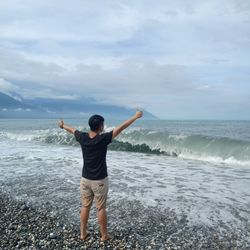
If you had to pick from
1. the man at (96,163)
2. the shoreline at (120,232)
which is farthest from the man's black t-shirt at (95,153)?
the shoreline at (120,232)

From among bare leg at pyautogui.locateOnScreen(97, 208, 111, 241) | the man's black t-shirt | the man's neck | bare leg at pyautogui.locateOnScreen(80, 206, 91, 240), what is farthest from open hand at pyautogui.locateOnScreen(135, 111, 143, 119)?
bare leg at pyautogui.locateOnScreen(80, 206, 91, 240)

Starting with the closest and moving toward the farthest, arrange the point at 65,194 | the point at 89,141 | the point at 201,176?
1. the point at 89,141
2. the point at 65,194
3. the point at 201,176

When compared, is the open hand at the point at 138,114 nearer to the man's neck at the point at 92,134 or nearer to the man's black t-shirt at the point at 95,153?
the man's black t-shirt at the point at 95,153

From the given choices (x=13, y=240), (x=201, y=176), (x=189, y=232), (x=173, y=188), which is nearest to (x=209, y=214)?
(x=189, y=232)

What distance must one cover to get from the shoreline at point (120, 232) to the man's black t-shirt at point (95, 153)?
139 centimetres

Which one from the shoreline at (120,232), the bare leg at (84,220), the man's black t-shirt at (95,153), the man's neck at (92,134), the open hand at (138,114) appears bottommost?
the shoreline at (120,232)

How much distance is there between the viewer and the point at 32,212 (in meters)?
8.93

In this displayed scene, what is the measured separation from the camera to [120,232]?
24.5 feet

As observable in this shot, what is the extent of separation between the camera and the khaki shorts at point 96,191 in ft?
22.1

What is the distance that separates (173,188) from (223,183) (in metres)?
2.38

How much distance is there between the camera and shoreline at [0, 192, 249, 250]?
680 cm

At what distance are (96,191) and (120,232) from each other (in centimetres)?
131

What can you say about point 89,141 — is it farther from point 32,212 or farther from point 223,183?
point 223,183

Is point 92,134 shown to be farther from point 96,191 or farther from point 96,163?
point 96,191
